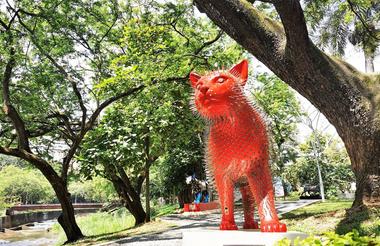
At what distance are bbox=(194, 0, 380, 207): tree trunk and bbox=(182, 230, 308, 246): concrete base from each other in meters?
3.69

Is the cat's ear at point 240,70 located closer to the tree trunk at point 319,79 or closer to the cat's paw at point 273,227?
the cat's paw at point 273,227

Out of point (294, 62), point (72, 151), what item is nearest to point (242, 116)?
point (294, 62)

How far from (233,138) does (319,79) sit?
132 inches

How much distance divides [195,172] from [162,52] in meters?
12.3

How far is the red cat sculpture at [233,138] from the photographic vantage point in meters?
3.59

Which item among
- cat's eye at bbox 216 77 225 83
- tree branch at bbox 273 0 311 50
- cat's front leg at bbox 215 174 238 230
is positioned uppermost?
tree branch at bbox 273 0 311 50

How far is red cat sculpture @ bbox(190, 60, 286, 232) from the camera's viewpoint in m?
3.59

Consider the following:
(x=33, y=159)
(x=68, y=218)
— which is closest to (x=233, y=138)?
(x=33, y=159)

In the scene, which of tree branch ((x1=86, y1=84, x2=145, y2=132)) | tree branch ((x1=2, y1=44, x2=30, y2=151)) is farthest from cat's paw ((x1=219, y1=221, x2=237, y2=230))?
tree branch ((x1=2, y1=44, x2=30, y2=151))

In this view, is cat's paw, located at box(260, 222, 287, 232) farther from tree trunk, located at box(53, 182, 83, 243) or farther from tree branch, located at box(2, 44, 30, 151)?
tree trunk, located at box(53, 182, 83, 243)

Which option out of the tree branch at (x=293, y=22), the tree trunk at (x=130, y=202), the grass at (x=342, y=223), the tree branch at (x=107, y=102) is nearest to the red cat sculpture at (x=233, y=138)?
the grass at (x=342, y=223)

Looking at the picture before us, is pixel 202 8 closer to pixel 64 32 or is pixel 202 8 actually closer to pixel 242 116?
pixel 242 116

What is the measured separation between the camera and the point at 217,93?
3570mm

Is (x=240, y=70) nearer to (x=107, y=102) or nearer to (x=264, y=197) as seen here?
(x=264, y=197)
